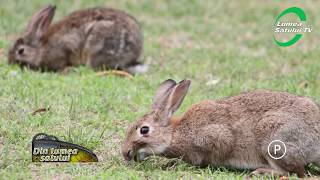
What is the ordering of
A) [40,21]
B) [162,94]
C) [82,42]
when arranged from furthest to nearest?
[40,21], [82,42], [162,94]

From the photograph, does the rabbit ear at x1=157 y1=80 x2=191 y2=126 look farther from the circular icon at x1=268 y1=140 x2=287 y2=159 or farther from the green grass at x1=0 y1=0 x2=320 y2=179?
the circular icon at x1=268 y1=140 x2=287 y2=159

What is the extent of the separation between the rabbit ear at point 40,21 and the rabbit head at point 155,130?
183 inches

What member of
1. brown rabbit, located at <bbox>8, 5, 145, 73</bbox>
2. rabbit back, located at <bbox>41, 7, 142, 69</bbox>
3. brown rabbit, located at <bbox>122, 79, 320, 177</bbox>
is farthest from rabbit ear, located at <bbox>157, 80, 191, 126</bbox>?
rabbit back, located at <bbox>41, 7, 142, 69</bbox>

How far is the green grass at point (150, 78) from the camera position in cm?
639

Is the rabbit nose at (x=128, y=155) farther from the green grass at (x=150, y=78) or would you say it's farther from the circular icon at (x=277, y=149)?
the circular icon at (x=277, y=149)

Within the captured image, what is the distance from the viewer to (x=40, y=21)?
10977 millimetres

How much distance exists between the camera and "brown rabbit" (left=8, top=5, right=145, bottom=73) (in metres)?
10.4

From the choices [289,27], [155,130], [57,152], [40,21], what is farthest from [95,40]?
[57,152]

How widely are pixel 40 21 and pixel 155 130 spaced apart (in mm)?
5017

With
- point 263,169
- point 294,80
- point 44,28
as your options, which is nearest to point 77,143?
point 263,169

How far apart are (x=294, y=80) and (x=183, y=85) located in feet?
11.1

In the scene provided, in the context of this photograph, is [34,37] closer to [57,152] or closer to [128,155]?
[57,152]

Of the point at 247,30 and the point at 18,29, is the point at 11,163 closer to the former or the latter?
Result: the point at 18,29

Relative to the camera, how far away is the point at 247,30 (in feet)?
41.2
